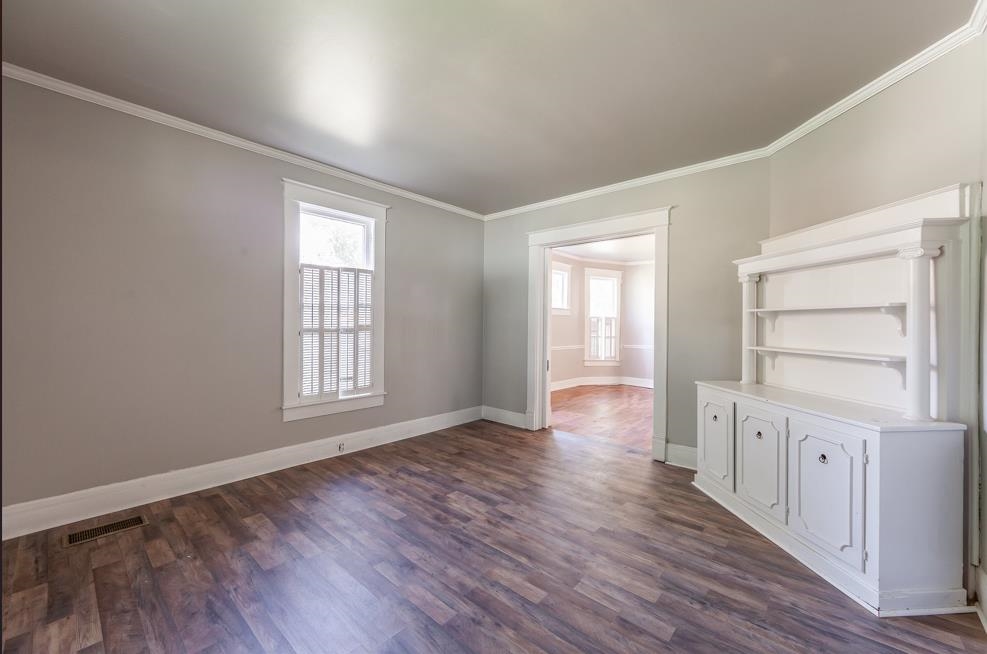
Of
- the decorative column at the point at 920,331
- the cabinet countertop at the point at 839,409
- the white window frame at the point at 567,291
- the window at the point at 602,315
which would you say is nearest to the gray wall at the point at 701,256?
the cabinet countertop at the point at 839,409

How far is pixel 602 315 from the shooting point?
31.4 feet

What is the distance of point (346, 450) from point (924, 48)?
4.99m

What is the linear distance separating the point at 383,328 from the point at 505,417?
6.13ft

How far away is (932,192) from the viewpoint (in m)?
2.68

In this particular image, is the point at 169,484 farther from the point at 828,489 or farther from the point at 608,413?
the point at 608,413

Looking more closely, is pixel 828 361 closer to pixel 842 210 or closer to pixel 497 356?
pixel 842 210

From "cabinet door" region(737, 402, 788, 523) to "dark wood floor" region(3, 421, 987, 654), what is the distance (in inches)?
8.9

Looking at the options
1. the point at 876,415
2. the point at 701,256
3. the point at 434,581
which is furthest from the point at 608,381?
the point at 434,581

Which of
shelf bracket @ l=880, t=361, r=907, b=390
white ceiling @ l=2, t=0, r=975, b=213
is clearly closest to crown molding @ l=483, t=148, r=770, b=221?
white ceiling @ l=2, t=0, r=975, b=213

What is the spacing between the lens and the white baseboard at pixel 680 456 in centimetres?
425

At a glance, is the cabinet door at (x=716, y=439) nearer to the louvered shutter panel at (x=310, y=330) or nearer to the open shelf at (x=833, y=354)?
the open shelf at (x=833, y=354)

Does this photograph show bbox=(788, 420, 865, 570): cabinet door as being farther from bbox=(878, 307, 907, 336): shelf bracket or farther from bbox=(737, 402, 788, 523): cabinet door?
bbox=(878, 307, 907, 336): shelf bracket

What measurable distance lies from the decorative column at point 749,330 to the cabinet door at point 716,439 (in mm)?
349

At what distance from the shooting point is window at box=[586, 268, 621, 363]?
30.9ft
